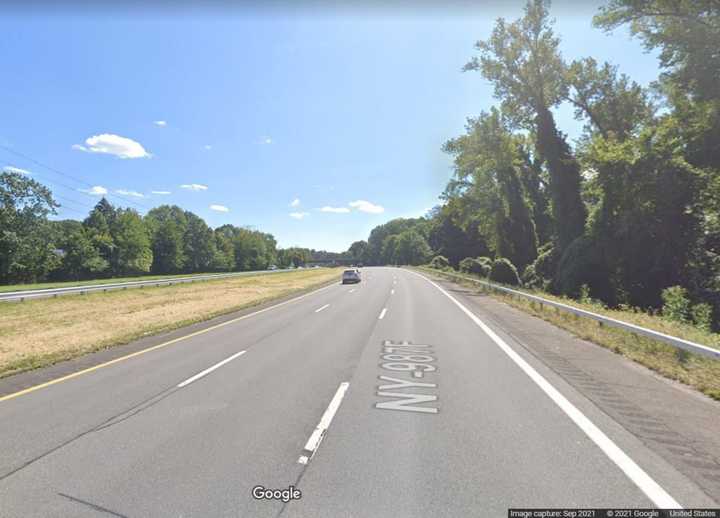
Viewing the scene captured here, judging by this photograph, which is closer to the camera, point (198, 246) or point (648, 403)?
point (648, 403)

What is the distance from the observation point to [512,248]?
1486 inches

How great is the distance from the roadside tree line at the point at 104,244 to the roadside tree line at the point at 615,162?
2302 inches

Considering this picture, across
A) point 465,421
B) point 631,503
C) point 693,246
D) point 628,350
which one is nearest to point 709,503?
point 631,503

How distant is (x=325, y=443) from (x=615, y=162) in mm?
25318

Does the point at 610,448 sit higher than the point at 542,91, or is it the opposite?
the point at 542,91

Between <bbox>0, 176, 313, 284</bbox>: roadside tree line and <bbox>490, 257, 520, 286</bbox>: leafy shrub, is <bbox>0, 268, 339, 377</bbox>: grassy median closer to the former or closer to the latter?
<bbox>490, 257, 520, 286</bbox>: leafy shrub

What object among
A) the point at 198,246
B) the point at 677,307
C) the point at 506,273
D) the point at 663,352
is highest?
the point at 198,246

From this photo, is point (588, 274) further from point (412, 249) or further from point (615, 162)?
point (412, 249)

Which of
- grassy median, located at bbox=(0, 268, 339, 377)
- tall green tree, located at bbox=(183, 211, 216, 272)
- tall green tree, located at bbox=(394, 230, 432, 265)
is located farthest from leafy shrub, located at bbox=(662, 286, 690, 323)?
tall green tree, located at bbox=(183, 211, 216, 272)

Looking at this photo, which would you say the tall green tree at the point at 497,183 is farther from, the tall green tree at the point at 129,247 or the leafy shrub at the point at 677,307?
the tall green tree at the point at 129,247

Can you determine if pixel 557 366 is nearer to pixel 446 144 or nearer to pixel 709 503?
pixel 709 503

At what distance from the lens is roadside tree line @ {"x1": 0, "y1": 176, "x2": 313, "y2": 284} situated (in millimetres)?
48500

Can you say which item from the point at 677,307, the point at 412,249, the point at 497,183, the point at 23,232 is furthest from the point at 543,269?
the point at 412,249

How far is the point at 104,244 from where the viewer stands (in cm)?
6712
